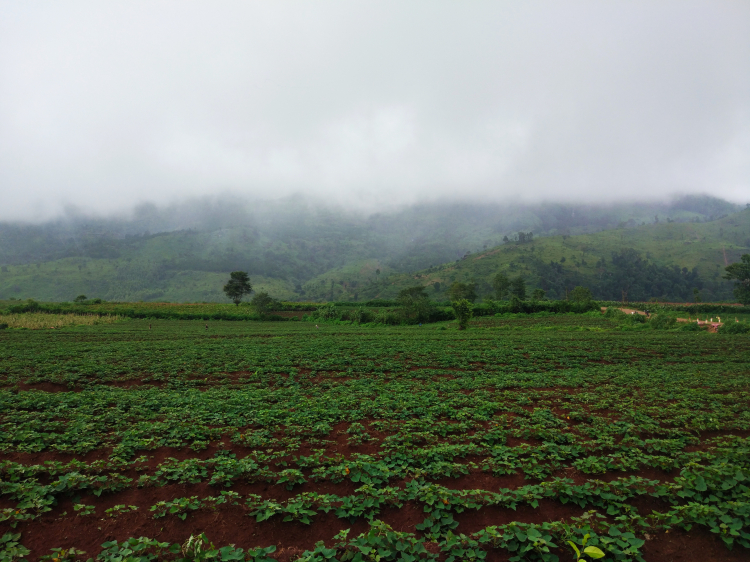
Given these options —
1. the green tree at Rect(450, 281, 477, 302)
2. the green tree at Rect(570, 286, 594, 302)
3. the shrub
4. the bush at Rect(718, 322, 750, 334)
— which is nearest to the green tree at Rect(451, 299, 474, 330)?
the shrub

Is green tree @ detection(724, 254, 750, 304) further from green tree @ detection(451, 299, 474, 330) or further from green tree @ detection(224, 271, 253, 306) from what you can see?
green tree @ detection(224, 271, 253, 306)

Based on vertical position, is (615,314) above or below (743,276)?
below

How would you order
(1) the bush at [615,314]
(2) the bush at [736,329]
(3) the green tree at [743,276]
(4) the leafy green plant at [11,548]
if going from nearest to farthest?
(4) the leafy green plant at [11,548] < (2) the bush at [736,329] < (1) the bush at [615,314] < (3) the green tree at [743,276]

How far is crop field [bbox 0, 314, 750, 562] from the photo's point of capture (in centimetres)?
539

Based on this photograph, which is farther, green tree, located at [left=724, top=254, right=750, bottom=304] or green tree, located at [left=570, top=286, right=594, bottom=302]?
green tree, located at [left=724, top=254, right=750, bottom=304]

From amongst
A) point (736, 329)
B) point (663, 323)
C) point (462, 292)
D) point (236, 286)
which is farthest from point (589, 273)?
point (236, 286)

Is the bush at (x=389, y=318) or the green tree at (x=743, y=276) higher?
the green tree at (x=743, y=276)

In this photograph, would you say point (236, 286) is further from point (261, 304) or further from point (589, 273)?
point (589, 273)

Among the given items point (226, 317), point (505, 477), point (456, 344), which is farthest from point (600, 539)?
point (226, 317)

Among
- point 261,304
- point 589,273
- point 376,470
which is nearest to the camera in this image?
point 376,470

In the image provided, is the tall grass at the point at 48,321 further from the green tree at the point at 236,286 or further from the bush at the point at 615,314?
the bush at the point at 615,314

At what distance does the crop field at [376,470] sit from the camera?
17.7 ft

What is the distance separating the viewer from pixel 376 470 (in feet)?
25.5

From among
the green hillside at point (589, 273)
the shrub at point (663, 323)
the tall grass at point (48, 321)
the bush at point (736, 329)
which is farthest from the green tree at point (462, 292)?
the tall grass at point (48, 321)
